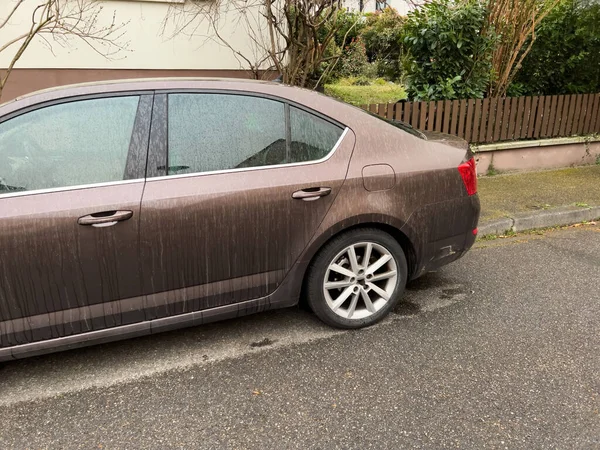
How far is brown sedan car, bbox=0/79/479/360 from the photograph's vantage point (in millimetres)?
2420

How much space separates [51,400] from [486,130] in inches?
240

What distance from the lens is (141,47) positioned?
23.1 feet

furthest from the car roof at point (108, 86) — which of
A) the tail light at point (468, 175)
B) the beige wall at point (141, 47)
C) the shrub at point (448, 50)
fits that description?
the beige wall at point (141, 47)

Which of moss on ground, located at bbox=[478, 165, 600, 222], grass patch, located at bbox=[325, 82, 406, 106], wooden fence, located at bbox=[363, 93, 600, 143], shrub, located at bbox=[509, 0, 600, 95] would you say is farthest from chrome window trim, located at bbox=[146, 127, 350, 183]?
grass patch, located at bbox=[325, 82, 406, 106]

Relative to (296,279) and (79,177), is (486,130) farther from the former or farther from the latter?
(79,177)

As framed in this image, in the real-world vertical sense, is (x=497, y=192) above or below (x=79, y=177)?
below

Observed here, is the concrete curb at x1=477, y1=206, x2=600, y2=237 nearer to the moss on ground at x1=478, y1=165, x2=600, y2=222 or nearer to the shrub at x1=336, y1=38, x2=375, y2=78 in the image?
the moss on ground at x1=478, y1=165, x2=600, y2=222

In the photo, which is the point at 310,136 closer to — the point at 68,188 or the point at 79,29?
the point at 68,188

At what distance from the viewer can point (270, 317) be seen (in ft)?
11.1

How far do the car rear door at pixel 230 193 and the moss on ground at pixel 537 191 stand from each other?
9.13ft

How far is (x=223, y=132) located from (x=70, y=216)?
35.5 inches

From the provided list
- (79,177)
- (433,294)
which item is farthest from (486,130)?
(79,177)

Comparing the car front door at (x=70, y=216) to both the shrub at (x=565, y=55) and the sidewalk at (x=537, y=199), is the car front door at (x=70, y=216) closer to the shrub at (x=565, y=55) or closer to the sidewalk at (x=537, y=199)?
the sidewalk at (x=537, y=199)

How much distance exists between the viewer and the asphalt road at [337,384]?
2.28 m
